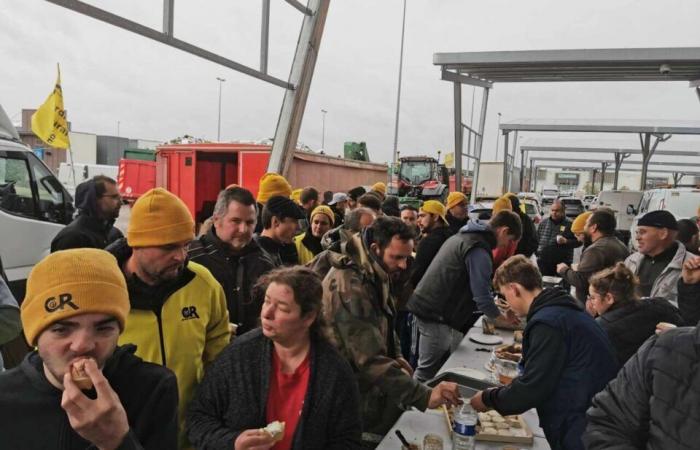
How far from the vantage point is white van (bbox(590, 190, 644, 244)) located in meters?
16.3

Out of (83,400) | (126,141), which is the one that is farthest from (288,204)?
(126,141)

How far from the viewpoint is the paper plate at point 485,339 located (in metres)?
4.03

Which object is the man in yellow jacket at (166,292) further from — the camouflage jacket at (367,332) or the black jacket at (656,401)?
the black jacket at (656,401)

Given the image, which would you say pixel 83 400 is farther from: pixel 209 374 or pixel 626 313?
pixel 626 313

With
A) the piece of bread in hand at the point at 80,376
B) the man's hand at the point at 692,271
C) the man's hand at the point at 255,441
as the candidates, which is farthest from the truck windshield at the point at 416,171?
the piece of bread in hand at the point at 80,376

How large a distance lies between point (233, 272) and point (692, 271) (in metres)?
3.25

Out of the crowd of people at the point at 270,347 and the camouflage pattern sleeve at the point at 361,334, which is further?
the camouflage pattern sleeve at the point at 361,334

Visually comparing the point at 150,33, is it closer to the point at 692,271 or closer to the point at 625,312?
the point at 625,312

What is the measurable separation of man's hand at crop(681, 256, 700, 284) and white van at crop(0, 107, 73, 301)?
24.2ft

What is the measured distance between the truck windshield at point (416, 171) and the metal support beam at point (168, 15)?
20340 mm

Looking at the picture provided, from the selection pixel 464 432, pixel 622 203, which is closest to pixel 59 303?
pixel 464 432

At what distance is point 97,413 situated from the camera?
99 cm

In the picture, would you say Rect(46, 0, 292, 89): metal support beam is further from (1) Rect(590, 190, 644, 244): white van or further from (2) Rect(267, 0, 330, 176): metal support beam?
(1) Rect(590, 190, 644, 244): white van

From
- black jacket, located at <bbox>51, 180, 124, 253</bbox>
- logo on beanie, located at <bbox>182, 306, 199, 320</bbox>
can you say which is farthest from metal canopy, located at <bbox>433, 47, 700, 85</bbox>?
logo on beanie, located at <bbox>182, 306, 199, 320</bbox>
